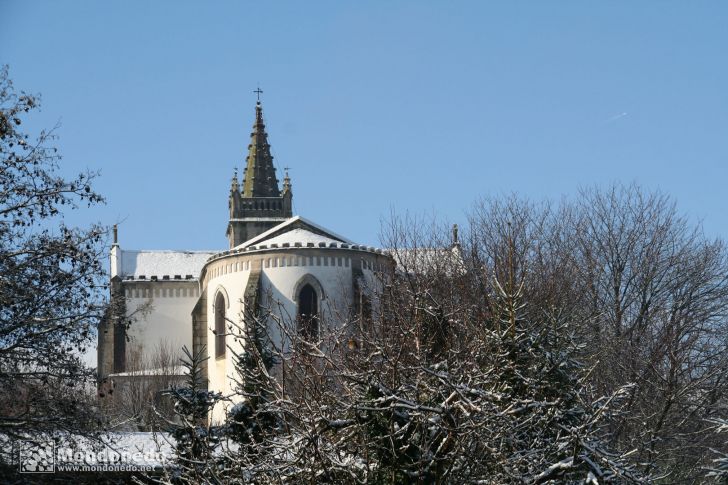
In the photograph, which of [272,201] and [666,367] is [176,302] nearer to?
[272,201]

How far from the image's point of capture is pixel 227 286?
41.4m

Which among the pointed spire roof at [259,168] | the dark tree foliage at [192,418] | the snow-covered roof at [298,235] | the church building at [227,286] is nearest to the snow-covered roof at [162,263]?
the church building at [227,286]

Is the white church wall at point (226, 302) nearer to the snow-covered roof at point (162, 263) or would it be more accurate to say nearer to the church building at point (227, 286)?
the church building at point (227, 286)

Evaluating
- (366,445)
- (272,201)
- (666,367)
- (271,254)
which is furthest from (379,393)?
(272,201)

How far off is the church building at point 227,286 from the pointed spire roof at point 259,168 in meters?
14.1

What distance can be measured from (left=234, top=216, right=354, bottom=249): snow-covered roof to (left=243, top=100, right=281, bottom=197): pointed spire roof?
19.2 meters

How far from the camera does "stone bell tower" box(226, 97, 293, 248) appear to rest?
64.1m

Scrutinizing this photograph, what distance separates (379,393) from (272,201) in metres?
55.8

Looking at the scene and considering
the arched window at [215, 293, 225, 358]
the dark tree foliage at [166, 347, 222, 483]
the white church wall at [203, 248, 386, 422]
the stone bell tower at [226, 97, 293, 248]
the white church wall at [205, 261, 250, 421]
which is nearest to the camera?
the dark tree foliage at [166, 347, 222, 483]

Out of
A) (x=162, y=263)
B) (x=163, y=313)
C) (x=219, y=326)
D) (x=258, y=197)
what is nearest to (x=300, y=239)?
(x=219, y=326)

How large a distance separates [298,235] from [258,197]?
2450 cm

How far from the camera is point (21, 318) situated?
53.2ft

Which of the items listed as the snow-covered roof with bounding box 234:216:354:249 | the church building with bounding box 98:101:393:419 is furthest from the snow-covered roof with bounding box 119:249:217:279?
the snow-covered roof with bounding box 234:216:354:249

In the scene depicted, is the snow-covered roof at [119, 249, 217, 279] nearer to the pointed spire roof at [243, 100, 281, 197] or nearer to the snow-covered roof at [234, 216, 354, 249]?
the snow-covered roof at [234, 216, 354, 249]
